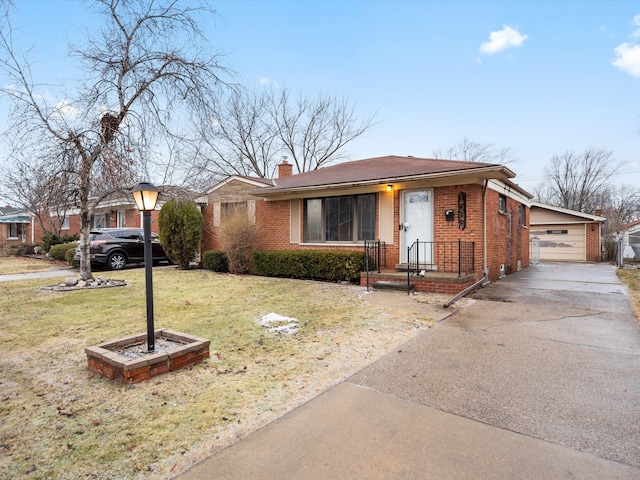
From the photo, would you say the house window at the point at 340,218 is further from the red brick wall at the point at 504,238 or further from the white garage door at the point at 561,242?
the white garage door at the point at 561,242

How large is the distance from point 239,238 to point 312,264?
2.81 metres

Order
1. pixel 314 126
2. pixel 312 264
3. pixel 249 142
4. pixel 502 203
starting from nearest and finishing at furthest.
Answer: pixel 312 264, pixel 502 203, pixel 249 142, pixel 314 126

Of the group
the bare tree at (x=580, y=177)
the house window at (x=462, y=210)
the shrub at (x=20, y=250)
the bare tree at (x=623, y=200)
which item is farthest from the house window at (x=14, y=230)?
the bare tree at (x=623, y=200)

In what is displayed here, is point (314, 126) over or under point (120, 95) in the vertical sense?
over

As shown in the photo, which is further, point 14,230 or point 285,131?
point 14,230

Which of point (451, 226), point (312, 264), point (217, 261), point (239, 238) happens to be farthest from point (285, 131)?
point (451, 226)

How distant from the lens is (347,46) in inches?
575

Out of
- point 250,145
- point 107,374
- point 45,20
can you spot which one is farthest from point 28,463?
point 250,145

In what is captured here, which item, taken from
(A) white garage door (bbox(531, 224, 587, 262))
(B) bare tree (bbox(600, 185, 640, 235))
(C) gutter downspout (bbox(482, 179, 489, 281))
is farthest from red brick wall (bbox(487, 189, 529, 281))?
(B) bare tree (bbox(600, 185, 640, 235))

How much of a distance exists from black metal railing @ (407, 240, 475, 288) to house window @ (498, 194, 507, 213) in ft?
8.91

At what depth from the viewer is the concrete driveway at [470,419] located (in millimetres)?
2051

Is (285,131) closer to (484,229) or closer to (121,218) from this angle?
(121,218)

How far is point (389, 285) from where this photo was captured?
8.09 m

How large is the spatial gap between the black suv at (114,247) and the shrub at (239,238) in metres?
3.25
